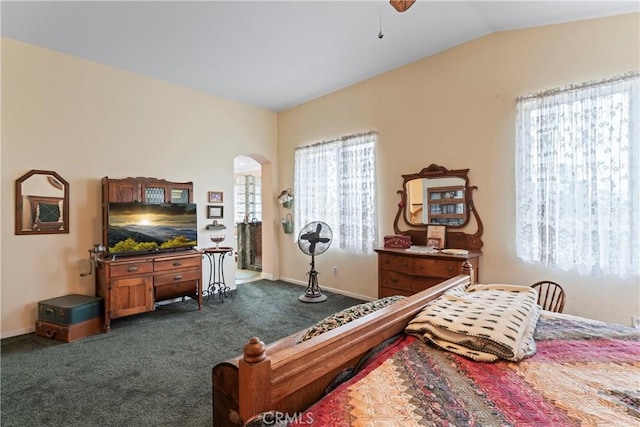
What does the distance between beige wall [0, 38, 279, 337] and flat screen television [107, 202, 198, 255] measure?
0.42 m

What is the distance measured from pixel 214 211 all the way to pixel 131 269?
1599 mm

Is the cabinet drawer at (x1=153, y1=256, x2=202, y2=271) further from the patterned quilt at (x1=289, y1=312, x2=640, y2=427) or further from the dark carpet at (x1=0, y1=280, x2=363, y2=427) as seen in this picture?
the patterned quilt at (x1=289, y1=312, x2=640, y2=427)

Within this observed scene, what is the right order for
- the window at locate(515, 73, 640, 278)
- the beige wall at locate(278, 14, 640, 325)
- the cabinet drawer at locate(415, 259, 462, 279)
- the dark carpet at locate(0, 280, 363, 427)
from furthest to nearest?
the cabinet drawer at locate(415, 259, 462, 279)
the beige wall at locate(278, 14, 640, 325)
the window at locate(515, 73, 640, 278)
the dark carpet at locate(0, 280, 363, 427)

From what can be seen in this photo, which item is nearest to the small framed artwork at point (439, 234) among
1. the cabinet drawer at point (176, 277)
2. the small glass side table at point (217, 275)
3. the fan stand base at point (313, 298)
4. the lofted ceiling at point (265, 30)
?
the fan stand base at point (313, 298)

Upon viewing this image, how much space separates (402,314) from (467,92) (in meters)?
3.01

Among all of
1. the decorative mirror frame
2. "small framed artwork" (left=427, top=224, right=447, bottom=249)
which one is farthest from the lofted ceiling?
"small framed artwork" (left=427, top=224, right=447, bottom=249)

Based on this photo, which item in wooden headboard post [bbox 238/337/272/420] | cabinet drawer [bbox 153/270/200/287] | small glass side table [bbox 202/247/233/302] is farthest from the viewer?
small glass side table [bbox 202/247/233/302]

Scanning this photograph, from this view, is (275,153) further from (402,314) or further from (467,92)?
(402,314)

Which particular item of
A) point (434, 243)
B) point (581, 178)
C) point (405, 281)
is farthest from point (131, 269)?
point (581, 178)

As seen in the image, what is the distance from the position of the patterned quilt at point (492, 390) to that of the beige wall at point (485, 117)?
1886 millimetres

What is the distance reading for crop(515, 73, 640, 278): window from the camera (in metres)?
2.51

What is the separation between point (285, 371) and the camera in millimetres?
923

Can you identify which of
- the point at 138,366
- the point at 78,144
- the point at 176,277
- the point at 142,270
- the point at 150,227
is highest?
the point at 78,144

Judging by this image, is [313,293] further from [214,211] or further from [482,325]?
[482,325]
